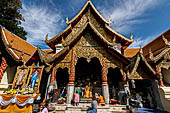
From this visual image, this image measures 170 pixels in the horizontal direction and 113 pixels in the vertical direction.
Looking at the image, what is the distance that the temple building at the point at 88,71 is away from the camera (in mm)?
6949

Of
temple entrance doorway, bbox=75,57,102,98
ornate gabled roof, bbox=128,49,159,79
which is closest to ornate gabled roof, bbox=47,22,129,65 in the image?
ornate gabled roof, bbox=128,49,159,79

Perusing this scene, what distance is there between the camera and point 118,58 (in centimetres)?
778

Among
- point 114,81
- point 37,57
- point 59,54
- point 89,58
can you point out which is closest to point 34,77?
point 37,57

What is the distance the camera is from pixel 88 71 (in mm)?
9656

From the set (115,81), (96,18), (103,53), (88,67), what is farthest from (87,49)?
(96,18)

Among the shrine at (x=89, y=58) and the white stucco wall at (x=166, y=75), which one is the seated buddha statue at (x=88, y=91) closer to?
the shrine at (x=89, y=58)

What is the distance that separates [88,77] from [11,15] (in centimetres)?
1633

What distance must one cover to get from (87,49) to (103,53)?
1.43 metres

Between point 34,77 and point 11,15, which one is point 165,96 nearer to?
point 34,77

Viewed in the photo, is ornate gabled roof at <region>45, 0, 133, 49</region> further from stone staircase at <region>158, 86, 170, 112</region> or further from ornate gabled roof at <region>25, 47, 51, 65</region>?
stone staircase at <region>158, 86, 170, 112</region>

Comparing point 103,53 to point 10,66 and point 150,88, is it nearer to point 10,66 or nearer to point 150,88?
point 150,88

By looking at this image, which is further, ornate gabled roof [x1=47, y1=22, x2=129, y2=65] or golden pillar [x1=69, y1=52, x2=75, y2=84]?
ornate gabled roof [x1=47, y1=22, x2=129, y2=65]

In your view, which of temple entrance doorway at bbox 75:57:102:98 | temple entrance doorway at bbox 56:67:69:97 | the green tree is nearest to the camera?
temple entrance doorway at bbox 75:57:102:98

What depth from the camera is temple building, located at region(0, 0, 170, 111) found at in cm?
695
